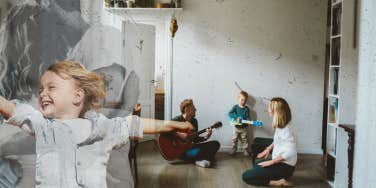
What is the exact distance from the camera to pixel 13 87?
198cm

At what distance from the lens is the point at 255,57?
5.06m

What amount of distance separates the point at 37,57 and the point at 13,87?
0.64ft

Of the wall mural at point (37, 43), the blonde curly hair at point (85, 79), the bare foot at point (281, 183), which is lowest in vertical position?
the bare foot at point (281, 183)

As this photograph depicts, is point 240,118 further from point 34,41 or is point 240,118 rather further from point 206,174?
point 34,41

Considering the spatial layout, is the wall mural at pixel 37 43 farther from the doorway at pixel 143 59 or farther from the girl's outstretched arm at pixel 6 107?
the doorway at pixel 143 59

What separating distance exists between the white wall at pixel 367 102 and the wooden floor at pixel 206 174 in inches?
51.6

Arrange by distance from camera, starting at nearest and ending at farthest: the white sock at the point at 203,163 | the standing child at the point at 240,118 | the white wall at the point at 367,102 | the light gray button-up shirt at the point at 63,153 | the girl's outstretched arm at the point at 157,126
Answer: the light gray button-up shirt at the point at 63,153
the girl's outstretched arm at the point at 157,126
the white wall at the point at 367,102
the white sock at the point at 203,163
the standing child at the point at 240,118

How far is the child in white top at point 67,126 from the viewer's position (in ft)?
6.31

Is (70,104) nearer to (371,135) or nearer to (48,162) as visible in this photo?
(48,162)

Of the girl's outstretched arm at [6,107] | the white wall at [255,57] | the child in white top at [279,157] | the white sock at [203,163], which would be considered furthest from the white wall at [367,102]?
the white wall at [255,57]

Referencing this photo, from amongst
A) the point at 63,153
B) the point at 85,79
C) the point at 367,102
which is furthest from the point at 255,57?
the point at 63,153

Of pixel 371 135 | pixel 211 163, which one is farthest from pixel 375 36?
pixel 211 163

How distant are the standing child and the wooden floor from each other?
0.25 m

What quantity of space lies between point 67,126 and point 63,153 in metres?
0.13
